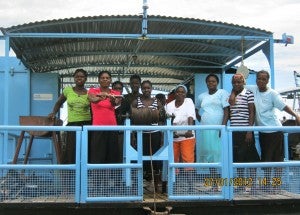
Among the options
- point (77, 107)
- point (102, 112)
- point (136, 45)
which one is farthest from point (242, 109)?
point (136, 45)

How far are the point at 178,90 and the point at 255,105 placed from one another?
105 cm

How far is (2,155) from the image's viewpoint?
18.5ft

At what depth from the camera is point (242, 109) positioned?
19.2 ft

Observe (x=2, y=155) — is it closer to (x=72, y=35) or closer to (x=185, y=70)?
(x=72, y=35)

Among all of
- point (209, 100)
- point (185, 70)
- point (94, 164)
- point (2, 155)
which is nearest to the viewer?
point (94, 164)

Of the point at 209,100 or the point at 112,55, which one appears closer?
the point at 209,100

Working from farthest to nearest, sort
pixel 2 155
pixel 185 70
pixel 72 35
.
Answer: pixel 185 70
pixel 72 35
pixel 2 155

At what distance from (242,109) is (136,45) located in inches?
126

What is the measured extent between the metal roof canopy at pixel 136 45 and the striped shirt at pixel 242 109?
4.60 ft

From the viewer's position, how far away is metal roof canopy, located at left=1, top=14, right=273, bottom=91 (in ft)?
23.2

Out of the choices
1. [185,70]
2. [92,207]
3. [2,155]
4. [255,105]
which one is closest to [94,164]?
[92,207]

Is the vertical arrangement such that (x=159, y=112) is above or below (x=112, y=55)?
below
